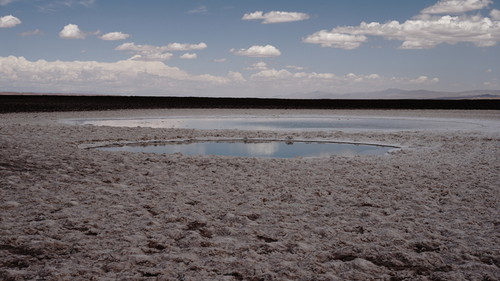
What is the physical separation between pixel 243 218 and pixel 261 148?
264 inches

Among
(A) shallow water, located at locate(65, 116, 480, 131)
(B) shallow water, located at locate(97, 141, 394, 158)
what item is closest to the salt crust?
(B) shallow water, located at locate(97, 141, 394, 158)

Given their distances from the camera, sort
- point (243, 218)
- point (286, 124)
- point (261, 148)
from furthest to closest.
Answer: point (286, 124), point (261, 148), point (243, 218)

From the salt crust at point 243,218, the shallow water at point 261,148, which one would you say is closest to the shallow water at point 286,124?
the shallow water at point 261,148

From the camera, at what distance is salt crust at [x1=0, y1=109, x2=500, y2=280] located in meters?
3.86

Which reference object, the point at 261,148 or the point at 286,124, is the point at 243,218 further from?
the point at 286,124

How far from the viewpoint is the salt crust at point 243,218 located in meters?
3.86

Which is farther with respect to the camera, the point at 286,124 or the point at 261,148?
the point at 286,124

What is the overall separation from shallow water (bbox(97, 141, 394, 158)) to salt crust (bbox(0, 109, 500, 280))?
1.69m

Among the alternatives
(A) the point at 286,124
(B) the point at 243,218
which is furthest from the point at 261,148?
(A) the point at 286,124

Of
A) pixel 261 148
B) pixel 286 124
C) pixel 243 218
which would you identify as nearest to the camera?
Result: pixel 243 218

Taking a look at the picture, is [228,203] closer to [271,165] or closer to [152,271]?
[152,271]

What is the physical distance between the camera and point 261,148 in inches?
467

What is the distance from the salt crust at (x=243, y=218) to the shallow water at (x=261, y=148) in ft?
5.56

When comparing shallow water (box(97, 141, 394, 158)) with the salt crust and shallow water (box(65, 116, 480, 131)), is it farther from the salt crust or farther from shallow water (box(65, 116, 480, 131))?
shallow water (box(65, 116, 480, 131))
